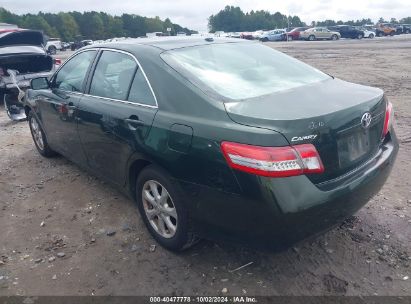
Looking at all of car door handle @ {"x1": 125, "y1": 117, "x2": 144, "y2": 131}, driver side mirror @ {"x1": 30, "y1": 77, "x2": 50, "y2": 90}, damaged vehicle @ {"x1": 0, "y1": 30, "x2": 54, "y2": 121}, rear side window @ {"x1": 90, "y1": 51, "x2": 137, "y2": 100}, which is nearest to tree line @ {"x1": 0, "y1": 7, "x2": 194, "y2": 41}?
damaged vehicle @ {"x1": 0, "y1": 30, "x2": 54, "y2": 121}

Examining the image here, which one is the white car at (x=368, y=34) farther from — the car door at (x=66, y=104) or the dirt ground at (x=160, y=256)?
the car door at (x=66, y=104)

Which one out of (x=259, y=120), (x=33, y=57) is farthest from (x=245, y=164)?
(x=33, y=57)

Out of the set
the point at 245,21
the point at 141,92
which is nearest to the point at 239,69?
the point at 141,92

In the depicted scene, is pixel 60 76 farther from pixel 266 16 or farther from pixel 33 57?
pixel 266 16

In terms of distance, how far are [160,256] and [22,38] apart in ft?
28.9

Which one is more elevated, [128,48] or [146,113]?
[128,48]

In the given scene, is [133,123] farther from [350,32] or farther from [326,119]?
[350,32]

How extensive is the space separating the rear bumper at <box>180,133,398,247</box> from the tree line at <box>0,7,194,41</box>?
78961mm

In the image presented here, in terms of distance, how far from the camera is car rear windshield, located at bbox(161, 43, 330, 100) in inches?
113

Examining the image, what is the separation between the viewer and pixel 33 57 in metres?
9.52

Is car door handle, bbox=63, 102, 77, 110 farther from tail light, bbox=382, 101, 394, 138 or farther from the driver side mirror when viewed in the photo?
tail light, bbox=382, 101, 394, 138

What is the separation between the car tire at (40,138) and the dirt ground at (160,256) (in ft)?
3.61

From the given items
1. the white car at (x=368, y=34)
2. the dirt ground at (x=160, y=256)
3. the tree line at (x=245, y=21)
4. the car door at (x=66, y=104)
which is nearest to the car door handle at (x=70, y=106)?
the car door at (x=66, y=104)

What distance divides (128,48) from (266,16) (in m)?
119
